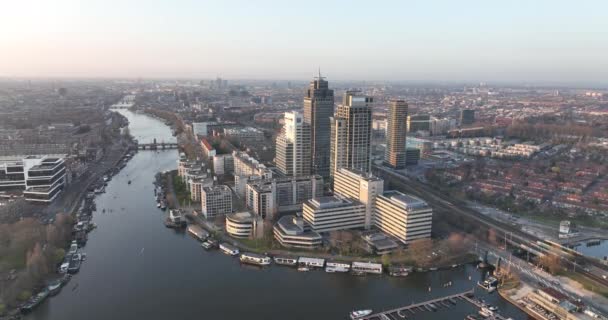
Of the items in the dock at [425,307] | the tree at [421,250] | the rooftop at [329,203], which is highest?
the rooftop at [329,203]

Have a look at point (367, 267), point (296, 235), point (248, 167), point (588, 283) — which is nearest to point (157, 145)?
point (248, 167)

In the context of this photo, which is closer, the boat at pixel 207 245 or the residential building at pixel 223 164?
the boat at pixel 207 245

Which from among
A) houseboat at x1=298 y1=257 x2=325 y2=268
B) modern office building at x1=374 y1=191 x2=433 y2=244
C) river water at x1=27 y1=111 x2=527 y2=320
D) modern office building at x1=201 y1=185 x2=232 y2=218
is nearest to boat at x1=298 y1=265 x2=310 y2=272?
houseboat at x1=298 y1=257 x2=325 y2=268

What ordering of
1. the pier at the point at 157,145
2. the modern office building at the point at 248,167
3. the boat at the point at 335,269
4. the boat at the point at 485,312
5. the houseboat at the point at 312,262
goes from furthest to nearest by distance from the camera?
the pier at the point at 157,145 < the modern office building at the point at 248,167 < the houseboat at the point at 312,262 < the boat at the point at 335,269 < the boat at the point at 485,312

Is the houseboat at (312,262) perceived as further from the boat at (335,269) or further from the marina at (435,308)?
the marina at (435,308)

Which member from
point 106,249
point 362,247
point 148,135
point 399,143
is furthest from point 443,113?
point 106,249

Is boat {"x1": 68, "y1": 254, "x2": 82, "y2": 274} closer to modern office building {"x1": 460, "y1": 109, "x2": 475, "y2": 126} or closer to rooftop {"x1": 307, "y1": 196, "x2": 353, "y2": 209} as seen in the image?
rooftop {"x1": 307, "y1": 196, "x2": 353, "y2": 209}

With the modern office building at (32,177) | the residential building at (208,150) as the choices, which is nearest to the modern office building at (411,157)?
the residential building at (208,150)
